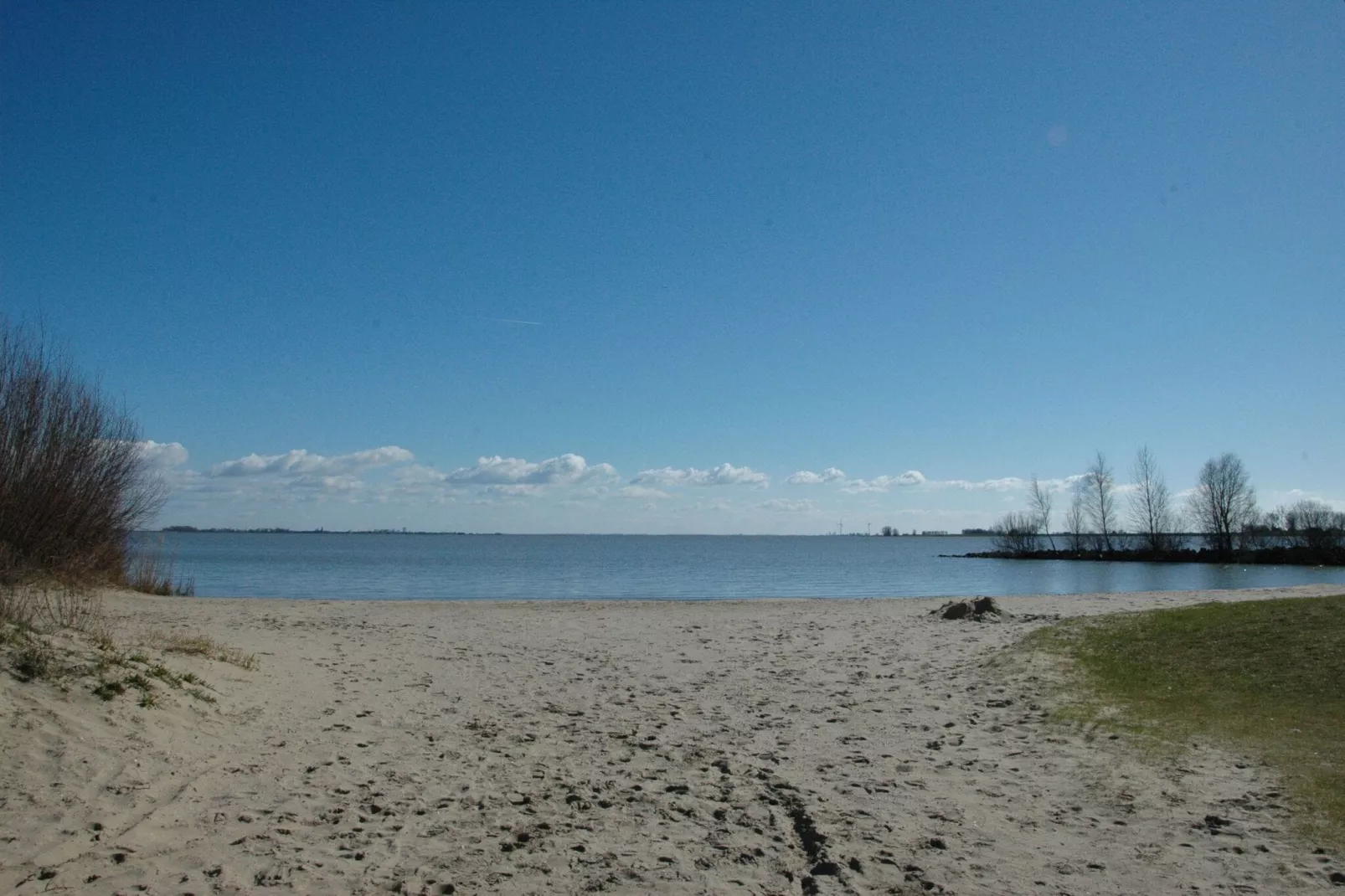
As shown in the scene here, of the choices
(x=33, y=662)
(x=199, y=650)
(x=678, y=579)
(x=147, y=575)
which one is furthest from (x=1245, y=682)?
(x=678, y=579)

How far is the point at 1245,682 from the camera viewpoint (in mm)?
Answer: 10922

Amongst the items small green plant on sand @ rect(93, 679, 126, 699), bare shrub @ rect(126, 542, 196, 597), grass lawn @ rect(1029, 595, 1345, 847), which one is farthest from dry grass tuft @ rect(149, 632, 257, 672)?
bare shrub @ rect(126, 542, 196, 597)

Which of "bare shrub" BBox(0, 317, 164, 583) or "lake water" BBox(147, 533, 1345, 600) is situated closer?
"bare shrub" BBox(0, 317, 164, 583)

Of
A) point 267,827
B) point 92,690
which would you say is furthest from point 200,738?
point 267,827

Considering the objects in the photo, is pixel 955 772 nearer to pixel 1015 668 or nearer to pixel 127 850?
pixel 1015 668

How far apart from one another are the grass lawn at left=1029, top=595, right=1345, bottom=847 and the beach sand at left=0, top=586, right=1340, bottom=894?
1.36 ft

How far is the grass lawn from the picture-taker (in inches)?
300

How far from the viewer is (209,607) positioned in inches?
927

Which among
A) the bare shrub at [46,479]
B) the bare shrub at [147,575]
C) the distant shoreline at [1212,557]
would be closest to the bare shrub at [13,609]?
the bare shrub at [46,479]

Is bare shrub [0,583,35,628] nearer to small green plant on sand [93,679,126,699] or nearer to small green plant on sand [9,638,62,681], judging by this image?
small green plant on sand [9,638,62,681]

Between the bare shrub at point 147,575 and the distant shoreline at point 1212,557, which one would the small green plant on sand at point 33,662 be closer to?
the bare shrub at point 147,575

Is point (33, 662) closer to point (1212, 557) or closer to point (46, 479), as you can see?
point (46, 479)

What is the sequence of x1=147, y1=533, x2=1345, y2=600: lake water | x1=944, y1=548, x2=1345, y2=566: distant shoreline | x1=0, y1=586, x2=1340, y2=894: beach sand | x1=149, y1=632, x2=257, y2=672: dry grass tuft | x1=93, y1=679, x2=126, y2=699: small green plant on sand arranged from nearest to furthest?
x1=0, y1=586, x2=1340, y2=894: beach sand → x1=93, y1=679, x2=126, y2=699: small green plant on sand → x1=149, y1=632, x2=257, y2=672: dry grass tuft → x1=147, y1=533, x2=1345, y2=600: lake water → x1=944, y1=548, x2=1345, y2=566: distant shoreline

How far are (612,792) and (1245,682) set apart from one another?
335 inches
